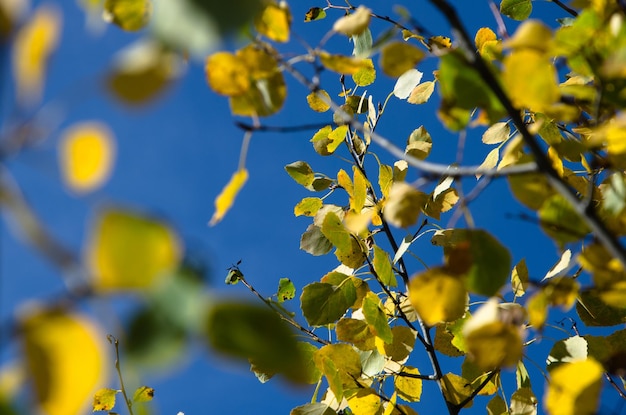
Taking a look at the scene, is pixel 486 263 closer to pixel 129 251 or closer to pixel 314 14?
pixel 129 251

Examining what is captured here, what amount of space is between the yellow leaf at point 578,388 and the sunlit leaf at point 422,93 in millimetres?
770

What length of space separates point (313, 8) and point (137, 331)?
3.56 ft

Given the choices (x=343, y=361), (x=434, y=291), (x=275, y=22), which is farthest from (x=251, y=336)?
(x=343, y=361)

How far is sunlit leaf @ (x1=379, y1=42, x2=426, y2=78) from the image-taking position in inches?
21.9

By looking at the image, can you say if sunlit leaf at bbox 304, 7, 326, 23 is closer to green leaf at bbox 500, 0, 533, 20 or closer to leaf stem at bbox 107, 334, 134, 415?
green leaf at bbox 500, 0, 533, 20

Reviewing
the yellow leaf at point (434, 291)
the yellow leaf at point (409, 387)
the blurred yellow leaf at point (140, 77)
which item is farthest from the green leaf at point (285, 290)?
the blurred yellow leaf at point (140, 77)

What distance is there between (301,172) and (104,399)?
572mm

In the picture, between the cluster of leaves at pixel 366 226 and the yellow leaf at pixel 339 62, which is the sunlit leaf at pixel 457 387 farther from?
the yellow leaf at pixel 339 62

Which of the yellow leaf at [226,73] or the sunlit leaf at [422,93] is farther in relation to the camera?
the sunlit leaf at [422,93]

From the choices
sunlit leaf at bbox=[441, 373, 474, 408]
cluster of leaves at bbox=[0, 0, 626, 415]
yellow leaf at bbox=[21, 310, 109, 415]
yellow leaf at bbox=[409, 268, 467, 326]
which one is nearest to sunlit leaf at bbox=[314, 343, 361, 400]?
cluster of leaves at bbox=[0, 0, 626, 415]

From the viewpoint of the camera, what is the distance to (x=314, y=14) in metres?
1.21

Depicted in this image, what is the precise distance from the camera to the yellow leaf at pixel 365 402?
933 millimetres

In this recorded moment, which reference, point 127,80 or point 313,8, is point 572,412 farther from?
point 313,8

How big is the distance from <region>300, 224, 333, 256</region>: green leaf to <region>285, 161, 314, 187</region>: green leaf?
11 centimetres
